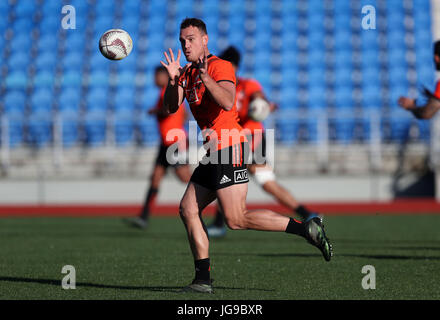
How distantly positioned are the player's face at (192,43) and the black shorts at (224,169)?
689 millimetres

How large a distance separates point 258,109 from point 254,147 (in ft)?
1.67

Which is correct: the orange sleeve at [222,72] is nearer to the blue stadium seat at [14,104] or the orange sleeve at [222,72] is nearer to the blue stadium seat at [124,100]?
the blue stadium seat at [124,100]

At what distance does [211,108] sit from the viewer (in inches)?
188

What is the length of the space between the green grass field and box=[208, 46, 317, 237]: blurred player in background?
38cm

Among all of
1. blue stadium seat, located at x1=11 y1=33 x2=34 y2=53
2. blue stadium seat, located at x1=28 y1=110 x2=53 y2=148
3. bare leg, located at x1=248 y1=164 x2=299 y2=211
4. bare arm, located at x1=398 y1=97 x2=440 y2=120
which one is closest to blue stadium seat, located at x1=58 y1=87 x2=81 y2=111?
blue stadium seat, located at x1=28 y1=110 x2=53 y2=148

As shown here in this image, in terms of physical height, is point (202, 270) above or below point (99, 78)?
below

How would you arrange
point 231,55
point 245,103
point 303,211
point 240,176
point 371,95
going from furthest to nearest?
point 371,95
point 245,103
point 231,55
point 303,211
point 240,176

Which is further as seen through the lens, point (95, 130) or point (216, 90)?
point (95, 130)

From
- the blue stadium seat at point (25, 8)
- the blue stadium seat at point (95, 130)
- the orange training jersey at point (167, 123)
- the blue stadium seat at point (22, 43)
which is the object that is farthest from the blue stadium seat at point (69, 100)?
the orange training jersey at point (167, 123)

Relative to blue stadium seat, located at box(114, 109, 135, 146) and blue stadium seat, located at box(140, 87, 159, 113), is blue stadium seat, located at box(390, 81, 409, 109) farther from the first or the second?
blue stadium seat, located at box(114, 109, 135, 146)

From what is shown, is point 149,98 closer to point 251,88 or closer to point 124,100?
point 124,100

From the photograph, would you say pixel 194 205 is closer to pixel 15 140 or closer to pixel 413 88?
pixel 15 140

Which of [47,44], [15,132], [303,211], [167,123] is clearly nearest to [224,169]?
[303,211]
